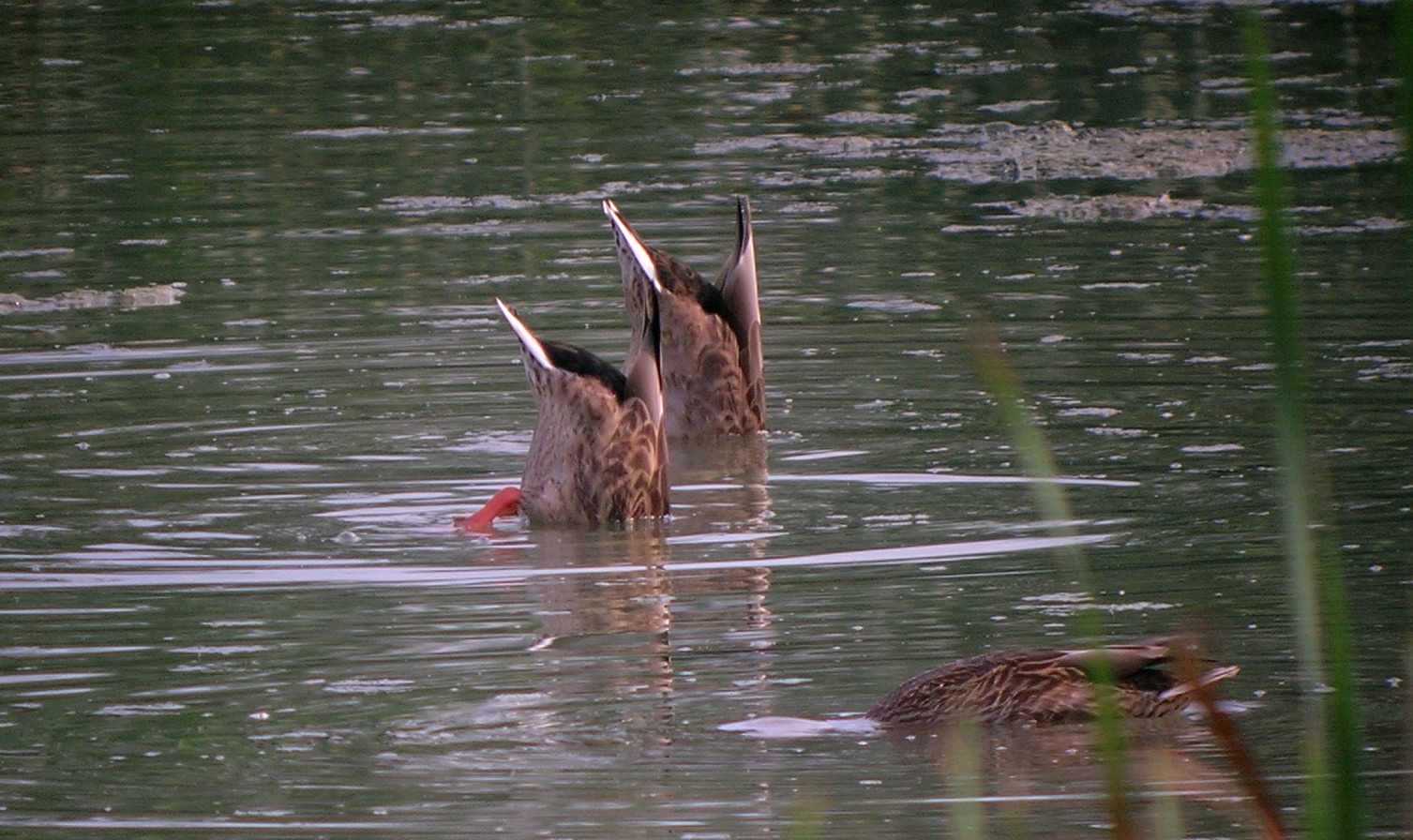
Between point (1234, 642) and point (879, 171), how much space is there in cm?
964

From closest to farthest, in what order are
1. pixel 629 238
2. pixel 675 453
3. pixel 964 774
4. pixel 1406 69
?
pixel 1406 69, pixel 964 774, pixel 629 238, pixel 675 453

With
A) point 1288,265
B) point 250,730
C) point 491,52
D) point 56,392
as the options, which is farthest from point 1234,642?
Result: point 491,52

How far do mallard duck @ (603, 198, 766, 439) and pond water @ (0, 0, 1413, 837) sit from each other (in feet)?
0.87

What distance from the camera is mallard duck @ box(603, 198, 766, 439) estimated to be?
11578 mm

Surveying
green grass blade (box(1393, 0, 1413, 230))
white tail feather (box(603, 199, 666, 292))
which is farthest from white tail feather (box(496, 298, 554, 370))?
green grass blade (box(1393, 0, 1413, 230))

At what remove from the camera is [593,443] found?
9.82 m

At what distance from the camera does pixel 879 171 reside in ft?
55.3

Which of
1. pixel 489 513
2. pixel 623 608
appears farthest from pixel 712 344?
pixel 623 608

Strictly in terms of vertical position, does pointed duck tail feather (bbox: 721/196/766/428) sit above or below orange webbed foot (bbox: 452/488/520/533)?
above

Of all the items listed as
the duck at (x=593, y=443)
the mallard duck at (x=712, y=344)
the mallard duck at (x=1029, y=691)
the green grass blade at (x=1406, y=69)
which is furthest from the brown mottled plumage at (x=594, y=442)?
the green grass blade at (x=1406, y=69)

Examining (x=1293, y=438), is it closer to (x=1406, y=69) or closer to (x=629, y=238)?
(x=1406, y=69)

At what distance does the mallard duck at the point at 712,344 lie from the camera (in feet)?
38.0

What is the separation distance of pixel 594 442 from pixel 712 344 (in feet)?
6.66

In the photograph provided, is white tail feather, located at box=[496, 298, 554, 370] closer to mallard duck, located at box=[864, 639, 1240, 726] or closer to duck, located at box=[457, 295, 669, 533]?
duck, located at box=[457, 295, 669, 533]
